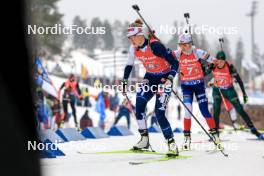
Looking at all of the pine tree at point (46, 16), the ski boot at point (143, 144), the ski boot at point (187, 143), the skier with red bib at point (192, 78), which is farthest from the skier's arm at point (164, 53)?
the pine tree at point (46, 16)

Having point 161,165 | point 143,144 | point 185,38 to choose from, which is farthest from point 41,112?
point 161,165

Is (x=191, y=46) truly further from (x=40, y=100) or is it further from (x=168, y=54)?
(x=40, y=100)

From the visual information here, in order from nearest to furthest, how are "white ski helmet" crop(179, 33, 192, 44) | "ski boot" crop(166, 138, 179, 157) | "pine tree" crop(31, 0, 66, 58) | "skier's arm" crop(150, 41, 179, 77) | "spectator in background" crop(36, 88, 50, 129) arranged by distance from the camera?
"ski boot" crop(166, 138, 179, 157) < "skier's arm" crop(150, 41, 179, 77) < "white ski helmet" crop(179, 33, 192, 44) < "spectator in background" crop(36, 88, 50, 129) < "pine tree" crop(31, 0, 66, 58)

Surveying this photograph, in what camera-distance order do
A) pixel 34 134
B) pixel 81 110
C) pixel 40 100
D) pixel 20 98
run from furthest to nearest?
1. pixel 81 110
2. pixel 40 100
3. pixel 20 98
4. pixel 34 134

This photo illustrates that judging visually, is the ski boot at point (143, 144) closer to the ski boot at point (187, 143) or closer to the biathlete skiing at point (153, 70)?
the biathlete skiing at point (153, 70)

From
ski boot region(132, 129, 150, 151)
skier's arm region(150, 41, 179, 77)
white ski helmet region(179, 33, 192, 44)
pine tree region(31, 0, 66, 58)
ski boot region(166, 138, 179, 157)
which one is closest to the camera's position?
ski boot region(166, 138, 179, 157)

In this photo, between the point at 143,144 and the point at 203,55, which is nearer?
the point at 143,144

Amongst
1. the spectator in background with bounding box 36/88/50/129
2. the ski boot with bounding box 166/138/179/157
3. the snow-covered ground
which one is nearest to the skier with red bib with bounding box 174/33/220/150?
the snow-covered ground

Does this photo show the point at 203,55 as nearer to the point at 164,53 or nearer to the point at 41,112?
the point at 164,53

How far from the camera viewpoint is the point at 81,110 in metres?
43.5

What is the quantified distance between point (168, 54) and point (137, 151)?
1.86 m

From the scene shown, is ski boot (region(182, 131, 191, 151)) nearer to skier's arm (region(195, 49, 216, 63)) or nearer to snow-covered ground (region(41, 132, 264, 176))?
snow-covered ground (region(41, 132, 264, 176))

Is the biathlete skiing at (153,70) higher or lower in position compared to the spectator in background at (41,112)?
higher

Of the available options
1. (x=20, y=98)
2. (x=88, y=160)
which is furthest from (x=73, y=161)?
(x=20, y=98)
